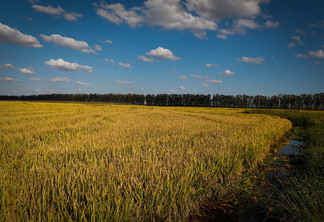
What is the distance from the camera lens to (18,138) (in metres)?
7.25

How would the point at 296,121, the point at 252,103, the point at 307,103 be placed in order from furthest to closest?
the point at 252,103 < the point at 307,103 < the point at 296,121

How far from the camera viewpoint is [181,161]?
410 centimetres

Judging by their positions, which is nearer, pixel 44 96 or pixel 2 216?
pixel 2 216

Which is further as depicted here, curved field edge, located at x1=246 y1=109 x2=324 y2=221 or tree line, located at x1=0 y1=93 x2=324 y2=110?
tree line, located at x1=0 y1=93 x2=324 y2=110

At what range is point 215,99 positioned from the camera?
4279 inches

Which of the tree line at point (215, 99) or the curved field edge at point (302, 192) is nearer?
the curved field edge at point (302, 192)

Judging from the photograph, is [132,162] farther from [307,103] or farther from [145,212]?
[307,103]

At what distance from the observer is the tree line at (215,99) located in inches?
3359

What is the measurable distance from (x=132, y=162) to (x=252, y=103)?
377ft

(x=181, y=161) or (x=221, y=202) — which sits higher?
(x=181, y=161)

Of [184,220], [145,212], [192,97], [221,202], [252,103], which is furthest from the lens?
[192,97]

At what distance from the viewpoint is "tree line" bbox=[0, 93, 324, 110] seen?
8531 cm

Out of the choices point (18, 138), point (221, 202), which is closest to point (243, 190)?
point (221, 202)

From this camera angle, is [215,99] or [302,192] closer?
[302,192]
